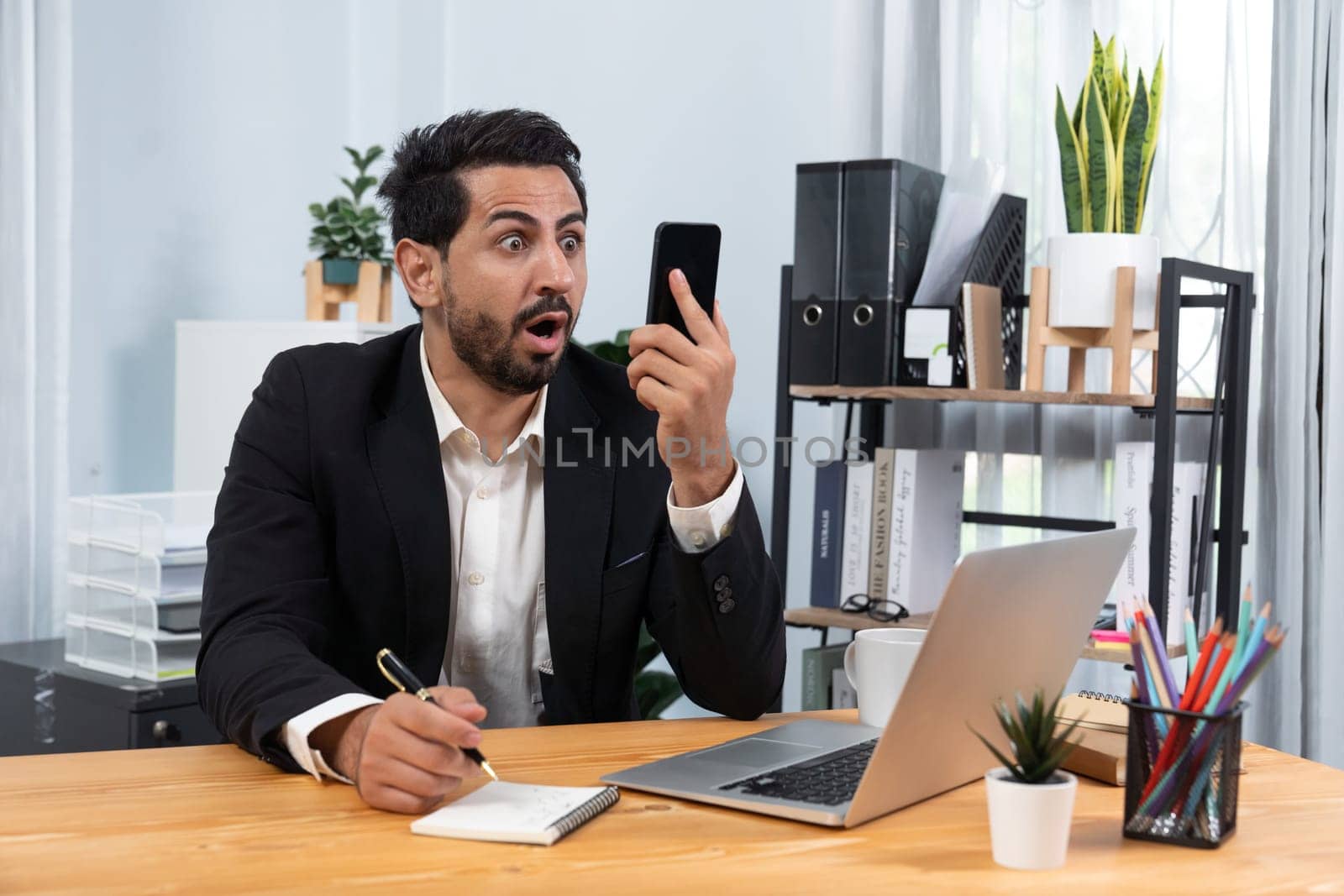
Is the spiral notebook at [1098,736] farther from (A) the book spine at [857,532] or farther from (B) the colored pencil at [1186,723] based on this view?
(A) the book spine at [857,532]

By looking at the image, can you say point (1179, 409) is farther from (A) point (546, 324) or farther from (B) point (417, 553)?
(B) point (417, 553)

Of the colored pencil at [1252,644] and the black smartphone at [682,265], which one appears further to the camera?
the black smartphone at [682,265]

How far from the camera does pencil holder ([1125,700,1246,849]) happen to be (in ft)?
2.94

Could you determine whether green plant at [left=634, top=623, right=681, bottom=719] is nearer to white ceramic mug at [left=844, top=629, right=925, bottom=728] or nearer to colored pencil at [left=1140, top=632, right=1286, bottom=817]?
white ceramic mug at [left=844, top=629, right=925, bottom=728]

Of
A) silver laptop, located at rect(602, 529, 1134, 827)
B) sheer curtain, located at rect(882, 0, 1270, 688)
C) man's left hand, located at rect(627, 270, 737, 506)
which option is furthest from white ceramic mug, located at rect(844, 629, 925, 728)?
sheer curtain, located at rect(882, 0, 1270, 688)

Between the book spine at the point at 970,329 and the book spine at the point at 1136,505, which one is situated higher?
the book spine at the point at 970,329

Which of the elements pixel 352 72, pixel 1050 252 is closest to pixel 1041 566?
pixel 1050 252

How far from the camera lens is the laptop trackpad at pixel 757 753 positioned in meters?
1.09

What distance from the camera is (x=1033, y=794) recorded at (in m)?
0.84

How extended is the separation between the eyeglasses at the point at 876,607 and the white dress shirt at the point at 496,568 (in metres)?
0.88

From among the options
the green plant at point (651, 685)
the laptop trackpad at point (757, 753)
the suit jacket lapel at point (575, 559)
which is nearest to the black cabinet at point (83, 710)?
the green plant at point (651, 685)

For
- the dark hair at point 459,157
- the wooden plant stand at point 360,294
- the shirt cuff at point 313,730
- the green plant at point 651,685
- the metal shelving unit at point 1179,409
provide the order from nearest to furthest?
1. the shirt cuff at point 313,730
2. the dark hair at point 459,157
3. the metal shelving unit at point 1179,409
4. the green plant at point 651,685
5. the wooden plant stand at point 360,294

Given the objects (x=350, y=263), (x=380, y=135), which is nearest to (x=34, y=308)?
(x=350, y=263)

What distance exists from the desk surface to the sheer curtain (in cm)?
141
